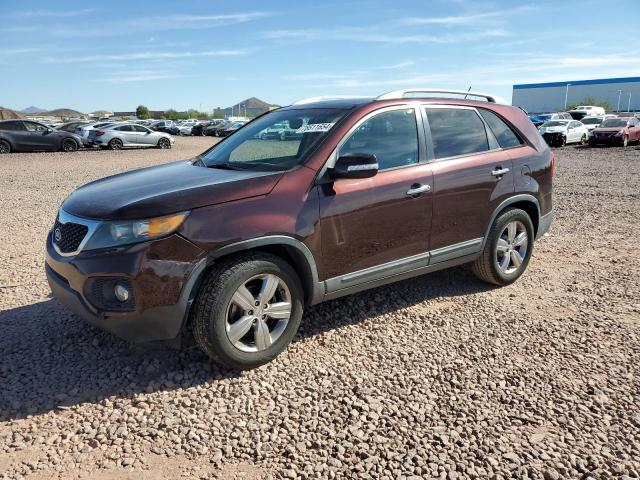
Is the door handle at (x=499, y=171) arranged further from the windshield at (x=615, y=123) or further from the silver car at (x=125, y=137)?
the windshield at (x=615, y=123)

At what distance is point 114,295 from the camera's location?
3098mm

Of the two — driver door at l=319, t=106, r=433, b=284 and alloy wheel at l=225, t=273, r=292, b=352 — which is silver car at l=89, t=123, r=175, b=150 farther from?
alloy wheel at l=225, t=273, r=292, b=352

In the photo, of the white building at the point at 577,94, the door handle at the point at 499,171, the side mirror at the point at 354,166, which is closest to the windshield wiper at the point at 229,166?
the side mirror at the point at 354,166

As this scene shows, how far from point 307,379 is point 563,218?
21.3ft

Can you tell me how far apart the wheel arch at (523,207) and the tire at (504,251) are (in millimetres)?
59

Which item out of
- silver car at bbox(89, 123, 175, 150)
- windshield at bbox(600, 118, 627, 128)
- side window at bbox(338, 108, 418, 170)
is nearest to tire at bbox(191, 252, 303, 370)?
side window at bbox(338, 108, 418, 170)

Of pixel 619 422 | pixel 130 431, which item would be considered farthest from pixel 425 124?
pixel 130 431

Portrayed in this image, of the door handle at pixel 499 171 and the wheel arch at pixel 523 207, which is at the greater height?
the door handle at pixel 499 171

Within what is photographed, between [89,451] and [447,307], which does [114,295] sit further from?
[447,307]

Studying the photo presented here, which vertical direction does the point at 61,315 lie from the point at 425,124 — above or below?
below

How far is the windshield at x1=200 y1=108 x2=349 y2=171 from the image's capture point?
3.84m

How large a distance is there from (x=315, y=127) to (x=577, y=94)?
9871 cm

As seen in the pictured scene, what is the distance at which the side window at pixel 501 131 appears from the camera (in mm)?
4887

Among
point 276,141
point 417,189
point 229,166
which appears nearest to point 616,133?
point 417,189
